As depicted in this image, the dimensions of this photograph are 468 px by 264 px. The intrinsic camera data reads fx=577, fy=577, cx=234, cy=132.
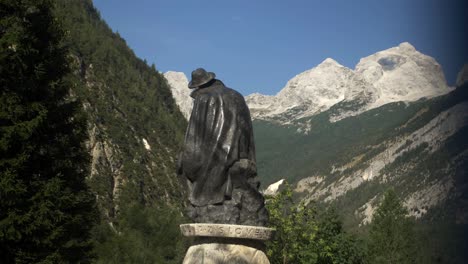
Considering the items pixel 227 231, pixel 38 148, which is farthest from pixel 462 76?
pixel 38 148

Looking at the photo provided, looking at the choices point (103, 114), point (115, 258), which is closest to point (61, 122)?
point (115, 258)

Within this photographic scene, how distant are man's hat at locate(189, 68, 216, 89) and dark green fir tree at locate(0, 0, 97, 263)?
7.49 meters

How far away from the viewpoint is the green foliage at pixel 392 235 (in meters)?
45.7

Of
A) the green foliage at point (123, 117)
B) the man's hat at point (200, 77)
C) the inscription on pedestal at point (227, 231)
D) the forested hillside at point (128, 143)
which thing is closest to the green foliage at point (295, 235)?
the forested hillside at point (128, 143)

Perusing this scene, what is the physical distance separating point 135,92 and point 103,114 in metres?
21.5

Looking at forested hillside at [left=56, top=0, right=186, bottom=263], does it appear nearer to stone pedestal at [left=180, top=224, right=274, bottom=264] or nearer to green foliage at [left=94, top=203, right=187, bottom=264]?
green foliage at [left=94, top=203, right=187, bottom=264]

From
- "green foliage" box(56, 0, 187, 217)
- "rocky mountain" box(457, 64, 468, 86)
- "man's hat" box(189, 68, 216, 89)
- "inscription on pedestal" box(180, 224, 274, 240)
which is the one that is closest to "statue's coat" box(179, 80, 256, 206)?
"man's hat" box(189, 68, 216, 89)

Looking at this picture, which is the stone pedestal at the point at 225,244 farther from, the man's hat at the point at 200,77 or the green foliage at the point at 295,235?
the green foliage at the point at 295,235

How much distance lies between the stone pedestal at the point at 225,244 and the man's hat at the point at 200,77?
213 cm

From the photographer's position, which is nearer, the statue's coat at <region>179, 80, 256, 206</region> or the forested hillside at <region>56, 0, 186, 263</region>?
the statue's coat at <region>179, 80, 256, 206</region>

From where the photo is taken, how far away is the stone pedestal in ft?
23.0

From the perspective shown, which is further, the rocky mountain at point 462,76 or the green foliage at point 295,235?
the green foliage at point 295,235

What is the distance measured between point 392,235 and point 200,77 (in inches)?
1684

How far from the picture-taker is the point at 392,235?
47781 millimetres
